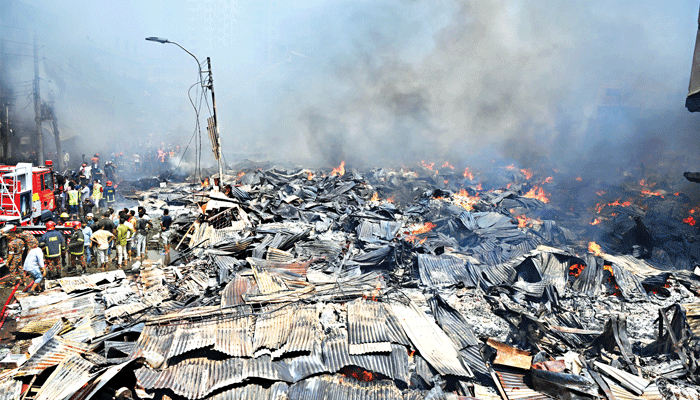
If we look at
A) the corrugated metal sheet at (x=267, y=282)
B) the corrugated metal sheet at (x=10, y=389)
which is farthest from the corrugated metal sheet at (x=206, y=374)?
the corrugated metal sheet at (x=267, y=282)

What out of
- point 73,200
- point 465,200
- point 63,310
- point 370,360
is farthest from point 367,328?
point 73,200

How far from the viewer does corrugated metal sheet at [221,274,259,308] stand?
676cm

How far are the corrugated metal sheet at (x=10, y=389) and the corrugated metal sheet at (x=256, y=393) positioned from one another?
7.71 feet

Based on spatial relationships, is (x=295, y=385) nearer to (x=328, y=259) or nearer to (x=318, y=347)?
(x=318, y=347)

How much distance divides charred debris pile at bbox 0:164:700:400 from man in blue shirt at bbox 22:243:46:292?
0.60m

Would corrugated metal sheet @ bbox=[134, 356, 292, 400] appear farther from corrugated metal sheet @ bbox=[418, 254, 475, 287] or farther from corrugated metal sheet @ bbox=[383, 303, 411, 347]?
corrugated metal sheet @ bbox=[418, 254, 475, 287]

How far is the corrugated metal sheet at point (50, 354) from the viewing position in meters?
4.85

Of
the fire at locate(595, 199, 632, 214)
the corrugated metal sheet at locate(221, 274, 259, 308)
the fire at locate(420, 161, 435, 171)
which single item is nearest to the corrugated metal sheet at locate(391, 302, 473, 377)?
the corrugated metal sheet at locate(221, 274, 259, 308)

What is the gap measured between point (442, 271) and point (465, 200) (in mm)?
8823

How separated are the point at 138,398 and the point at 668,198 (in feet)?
61.4

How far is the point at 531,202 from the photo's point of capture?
49.1ft

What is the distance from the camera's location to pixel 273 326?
5.74m

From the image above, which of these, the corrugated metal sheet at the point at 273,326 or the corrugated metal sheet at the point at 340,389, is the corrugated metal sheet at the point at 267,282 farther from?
the corrugated metal sheet at the point at 340,389

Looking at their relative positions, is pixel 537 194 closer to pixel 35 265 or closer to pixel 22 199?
pixel 35 265
